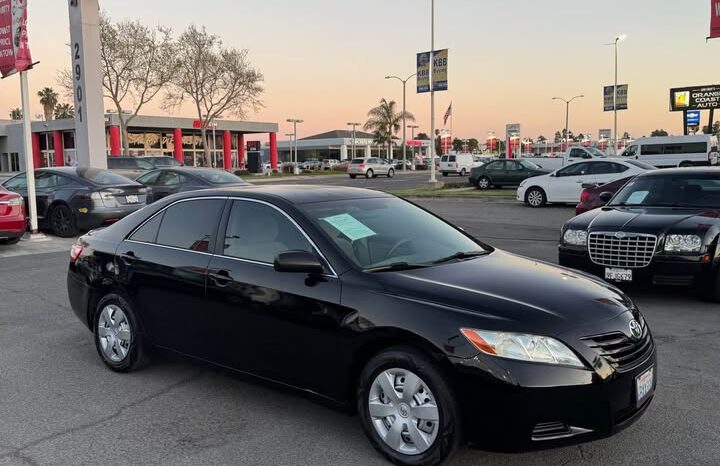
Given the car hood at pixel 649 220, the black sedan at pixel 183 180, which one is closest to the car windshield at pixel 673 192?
the car hood at pixel 649 220

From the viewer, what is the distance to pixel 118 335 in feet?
16.4

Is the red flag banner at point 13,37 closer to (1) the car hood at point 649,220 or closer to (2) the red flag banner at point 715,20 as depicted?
(1) the car hood at point 649,220

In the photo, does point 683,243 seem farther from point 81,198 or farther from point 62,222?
point 62,222

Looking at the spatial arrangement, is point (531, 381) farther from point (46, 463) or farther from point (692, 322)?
point (692, 322)

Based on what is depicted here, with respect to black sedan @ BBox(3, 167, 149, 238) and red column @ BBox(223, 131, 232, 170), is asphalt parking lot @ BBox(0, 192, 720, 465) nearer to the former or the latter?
black sedan @ BBox(3, 167, 149, 238)

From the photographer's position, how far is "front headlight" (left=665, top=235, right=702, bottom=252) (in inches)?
263

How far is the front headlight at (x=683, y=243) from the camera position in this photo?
21.9ft

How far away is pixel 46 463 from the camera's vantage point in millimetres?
3500

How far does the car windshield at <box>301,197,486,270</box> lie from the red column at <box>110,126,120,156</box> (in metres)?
59.9

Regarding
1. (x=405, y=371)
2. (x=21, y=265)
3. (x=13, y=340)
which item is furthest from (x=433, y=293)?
(x=21, y=265)

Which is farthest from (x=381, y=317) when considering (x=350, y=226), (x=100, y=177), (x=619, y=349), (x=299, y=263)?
(x=100, y=177)

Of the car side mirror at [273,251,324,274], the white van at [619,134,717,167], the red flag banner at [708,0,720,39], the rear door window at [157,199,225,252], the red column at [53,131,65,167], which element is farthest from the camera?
the red column at [53,131,65,167]

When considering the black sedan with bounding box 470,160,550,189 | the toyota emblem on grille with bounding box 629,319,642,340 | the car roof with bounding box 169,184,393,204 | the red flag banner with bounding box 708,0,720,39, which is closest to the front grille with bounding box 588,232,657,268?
the car roof with bounding box 169,184,393,204

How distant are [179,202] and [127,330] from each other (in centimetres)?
109
